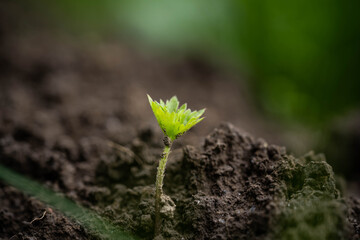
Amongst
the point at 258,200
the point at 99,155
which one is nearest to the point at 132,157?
the point at 99,155

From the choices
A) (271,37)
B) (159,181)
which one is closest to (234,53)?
(271,37)

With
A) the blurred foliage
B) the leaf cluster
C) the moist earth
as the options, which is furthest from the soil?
the blurred foliage

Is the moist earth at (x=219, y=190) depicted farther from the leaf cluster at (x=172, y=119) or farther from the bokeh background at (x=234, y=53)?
the bokeh background at (x=234, y=53)

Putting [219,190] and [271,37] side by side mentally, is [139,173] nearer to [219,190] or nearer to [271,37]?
[219,190]

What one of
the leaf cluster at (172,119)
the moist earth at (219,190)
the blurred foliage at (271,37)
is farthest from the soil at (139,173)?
the blurred foliage at (271,37)

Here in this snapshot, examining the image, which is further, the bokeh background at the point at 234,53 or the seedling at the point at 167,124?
the bokeh background at the point at 234,53

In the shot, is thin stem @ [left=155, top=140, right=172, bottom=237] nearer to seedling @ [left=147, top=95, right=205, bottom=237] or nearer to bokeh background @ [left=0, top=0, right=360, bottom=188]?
seedling @ [left=147, top=95, right=205, bottom=237]

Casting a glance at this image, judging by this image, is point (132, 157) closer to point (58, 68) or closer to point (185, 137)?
point (185, 137)
